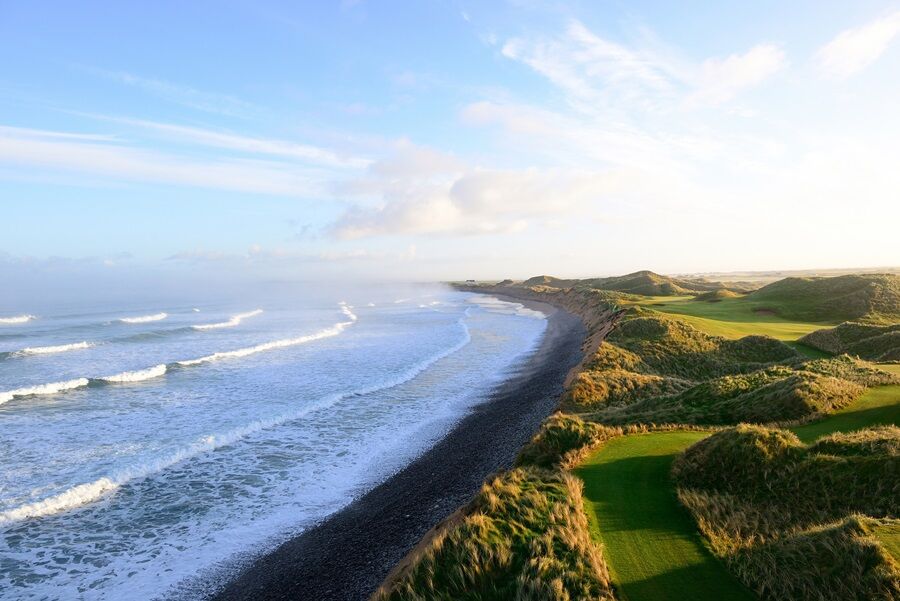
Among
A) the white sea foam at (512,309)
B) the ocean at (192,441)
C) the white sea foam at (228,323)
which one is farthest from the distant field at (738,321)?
the white sea foam at (228,323)

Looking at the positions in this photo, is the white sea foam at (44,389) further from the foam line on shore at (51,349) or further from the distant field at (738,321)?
the distant field at (738,321)

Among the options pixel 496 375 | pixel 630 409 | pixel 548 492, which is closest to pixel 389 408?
pixel 496 375

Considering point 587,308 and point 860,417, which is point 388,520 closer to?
point 860,417

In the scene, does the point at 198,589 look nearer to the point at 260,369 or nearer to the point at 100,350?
the point at 260,369

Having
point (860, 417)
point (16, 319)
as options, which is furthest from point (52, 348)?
point (860, 417)

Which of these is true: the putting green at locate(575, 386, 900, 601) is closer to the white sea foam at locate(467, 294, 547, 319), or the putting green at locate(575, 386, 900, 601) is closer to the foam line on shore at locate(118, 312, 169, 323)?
the white sea foam at locate(467, 294, 547, 319)

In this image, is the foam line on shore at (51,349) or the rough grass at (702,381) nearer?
the rough grass at (702,381)

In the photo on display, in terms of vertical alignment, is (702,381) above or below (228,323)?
above
